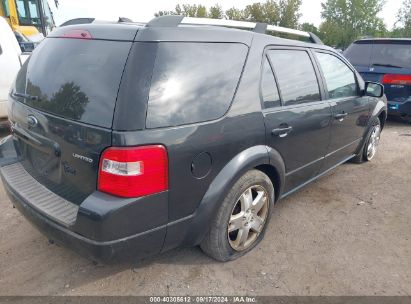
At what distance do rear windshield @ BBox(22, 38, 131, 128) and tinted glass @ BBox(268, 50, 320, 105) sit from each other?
4.34ft

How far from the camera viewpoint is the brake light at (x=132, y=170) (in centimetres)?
190

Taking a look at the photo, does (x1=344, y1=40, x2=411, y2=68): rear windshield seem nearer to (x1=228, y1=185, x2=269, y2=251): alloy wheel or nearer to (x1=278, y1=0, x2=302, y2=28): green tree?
(x1=228, y1=185, x2=269, y2=251): alloy wheel

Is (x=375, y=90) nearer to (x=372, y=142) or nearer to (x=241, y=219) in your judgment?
(x=372, y=142)

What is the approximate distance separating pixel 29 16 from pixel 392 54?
1198cm

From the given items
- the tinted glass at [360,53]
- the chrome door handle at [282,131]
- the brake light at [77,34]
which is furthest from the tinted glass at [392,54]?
the brake light at [77,34]

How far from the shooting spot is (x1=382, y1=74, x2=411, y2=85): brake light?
6480 millimetres

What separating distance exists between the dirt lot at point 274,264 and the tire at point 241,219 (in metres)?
0.12

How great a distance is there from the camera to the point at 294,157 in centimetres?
304

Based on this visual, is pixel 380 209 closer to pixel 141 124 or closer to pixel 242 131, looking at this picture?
pixel 242 131

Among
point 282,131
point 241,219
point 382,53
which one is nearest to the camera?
point 241,219

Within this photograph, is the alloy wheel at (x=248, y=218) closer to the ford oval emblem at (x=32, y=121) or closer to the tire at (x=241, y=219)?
the tire at (x=241, y=219)

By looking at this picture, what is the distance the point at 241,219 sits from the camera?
2666 millimetres

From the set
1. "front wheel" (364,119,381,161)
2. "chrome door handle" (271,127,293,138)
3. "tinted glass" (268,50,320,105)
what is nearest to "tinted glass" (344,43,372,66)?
"front wheel" (364,119,381,161)

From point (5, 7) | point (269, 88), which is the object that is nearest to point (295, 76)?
point (269, 88)
